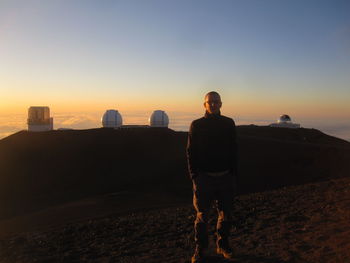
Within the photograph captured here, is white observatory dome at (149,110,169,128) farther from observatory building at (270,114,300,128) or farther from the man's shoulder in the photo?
the man's shoulder

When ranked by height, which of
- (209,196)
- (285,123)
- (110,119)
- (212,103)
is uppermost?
(110,119)

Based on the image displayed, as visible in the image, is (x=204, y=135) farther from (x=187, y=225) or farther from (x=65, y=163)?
(x=65, y=163)

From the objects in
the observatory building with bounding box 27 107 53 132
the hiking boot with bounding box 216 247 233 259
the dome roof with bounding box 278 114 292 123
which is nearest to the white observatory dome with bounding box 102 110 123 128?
the observatory building with bounding box 27 107 53 132

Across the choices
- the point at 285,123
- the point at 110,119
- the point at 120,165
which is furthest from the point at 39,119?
the point at 285,123

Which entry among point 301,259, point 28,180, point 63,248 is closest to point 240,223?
point 301,259

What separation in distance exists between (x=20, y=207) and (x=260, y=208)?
16624 millimetres

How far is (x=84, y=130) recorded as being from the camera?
32.1 m

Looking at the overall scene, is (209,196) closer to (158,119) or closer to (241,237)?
(241,237)

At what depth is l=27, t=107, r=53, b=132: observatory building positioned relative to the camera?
115ft

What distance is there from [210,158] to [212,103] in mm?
761

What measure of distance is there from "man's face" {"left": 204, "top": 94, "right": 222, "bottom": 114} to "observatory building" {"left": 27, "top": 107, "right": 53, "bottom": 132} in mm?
32226

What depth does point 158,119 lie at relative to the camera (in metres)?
38.8

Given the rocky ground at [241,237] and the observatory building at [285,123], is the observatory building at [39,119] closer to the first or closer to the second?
the observatory building at [285,123]

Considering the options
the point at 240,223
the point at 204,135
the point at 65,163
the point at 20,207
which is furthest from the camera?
the point at 65,163
